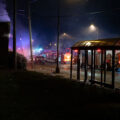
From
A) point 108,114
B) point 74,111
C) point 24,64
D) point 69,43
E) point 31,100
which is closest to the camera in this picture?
point 108,114

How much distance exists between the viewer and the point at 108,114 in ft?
14.7

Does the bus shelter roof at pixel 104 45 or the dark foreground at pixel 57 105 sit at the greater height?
the bus shelter roof at pixel 104 45

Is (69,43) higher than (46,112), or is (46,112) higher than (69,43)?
(69,43)

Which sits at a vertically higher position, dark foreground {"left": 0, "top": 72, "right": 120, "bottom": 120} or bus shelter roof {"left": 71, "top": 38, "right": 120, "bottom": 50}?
bus shelter roof {"left": 71, "top": 38, "right": 120, "bottom": 50}

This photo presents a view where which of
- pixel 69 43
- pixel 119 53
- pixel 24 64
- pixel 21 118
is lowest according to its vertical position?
pixel 21 118

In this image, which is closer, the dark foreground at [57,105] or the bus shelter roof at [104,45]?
the dark foreground at [57,105]

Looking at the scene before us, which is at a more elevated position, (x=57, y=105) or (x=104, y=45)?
(x=104, y=45)

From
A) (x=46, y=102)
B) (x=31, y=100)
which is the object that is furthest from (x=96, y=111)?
(x=31, y=100)

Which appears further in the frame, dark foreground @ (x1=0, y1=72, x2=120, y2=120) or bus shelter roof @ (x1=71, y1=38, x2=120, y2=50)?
bus shelter roof @ (x1=71, y1=38, x2=120, y2=50)

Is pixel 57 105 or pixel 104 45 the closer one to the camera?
pixel 57 105

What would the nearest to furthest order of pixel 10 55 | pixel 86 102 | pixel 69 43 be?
pixel 86 102, pixel 10 55, pixel 69 43

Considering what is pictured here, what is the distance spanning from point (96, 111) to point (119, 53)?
16.7 m

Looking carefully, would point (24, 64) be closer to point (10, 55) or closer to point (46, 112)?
point (10, 55)

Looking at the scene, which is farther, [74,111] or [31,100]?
[31,100]
